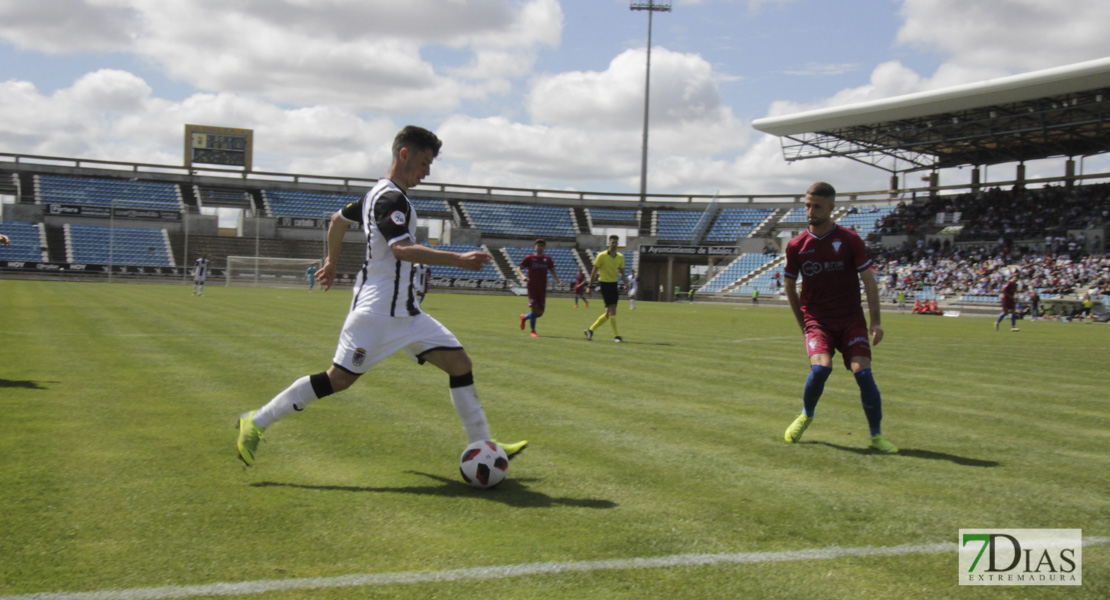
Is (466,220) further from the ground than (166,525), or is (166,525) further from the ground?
(466,220)

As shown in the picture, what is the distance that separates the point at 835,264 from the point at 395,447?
3.63 meters

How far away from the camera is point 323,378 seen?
16.0ft

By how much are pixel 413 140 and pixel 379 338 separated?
→ 3.95ft

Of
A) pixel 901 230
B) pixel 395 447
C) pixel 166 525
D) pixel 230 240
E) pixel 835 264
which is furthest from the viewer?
pixel 230 240

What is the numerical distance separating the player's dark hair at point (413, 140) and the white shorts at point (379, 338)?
100cm

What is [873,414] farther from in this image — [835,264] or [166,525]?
[166,525]

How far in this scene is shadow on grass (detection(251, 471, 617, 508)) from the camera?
4383 mm

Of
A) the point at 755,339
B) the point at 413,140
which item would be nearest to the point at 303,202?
the point at 755,339

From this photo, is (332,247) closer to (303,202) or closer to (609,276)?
(609,276)

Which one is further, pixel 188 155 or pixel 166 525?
pixel 188 155

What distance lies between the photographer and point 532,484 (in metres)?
4.82

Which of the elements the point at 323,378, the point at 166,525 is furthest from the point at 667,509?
the point at 166,525

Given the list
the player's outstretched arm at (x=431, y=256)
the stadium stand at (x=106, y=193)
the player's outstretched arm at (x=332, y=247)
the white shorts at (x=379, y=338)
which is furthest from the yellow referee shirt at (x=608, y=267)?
the stadium stand at (x=106, y=193)

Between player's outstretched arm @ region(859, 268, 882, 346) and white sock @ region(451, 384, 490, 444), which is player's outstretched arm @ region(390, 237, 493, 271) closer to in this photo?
white sock @ region(451, 384, 490, 444)
